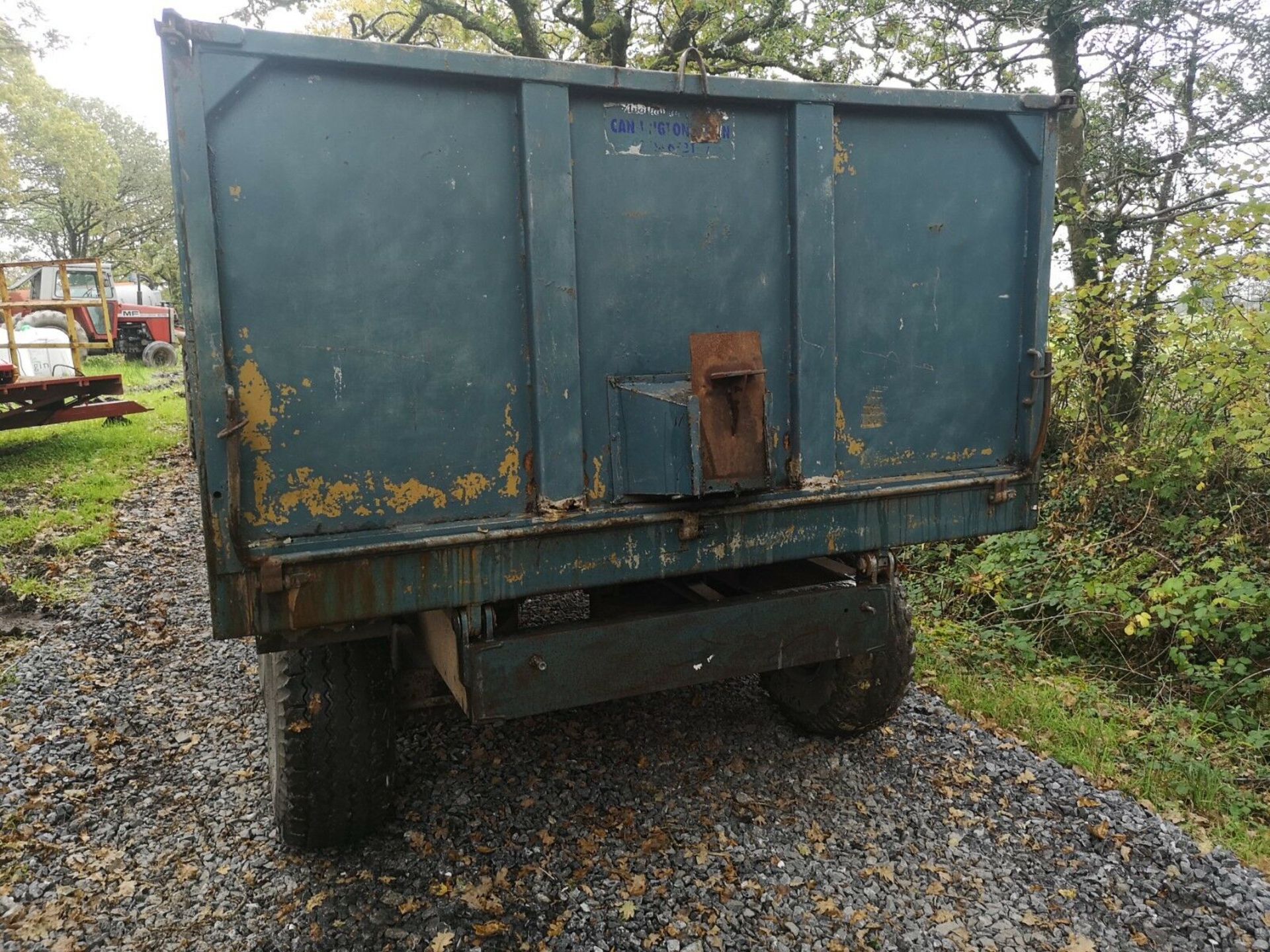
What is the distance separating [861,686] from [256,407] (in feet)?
8.12

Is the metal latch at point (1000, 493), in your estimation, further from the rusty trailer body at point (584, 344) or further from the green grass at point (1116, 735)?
the green grass at point (1116, 735)

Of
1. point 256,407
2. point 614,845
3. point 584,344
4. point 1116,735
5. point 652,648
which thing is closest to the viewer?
point 256,407

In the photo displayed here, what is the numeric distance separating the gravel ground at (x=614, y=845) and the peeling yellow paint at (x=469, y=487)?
1.28 meters

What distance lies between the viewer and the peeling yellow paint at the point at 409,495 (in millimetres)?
2438

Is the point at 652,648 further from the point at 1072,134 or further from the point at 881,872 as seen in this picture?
the point at 1072,134

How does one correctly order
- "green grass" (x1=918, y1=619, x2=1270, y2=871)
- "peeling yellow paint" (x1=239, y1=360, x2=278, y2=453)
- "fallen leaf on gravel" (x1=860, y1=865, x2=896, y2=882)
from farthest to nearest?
"green grass" (x1=918, y1=619, x2=1270, y2=871)
"fallen leaf on gravel" (x1=860, y1=865, x2=896, y2=882)
"peeling yellow paint" (x1=239, y1=360, x2=278, y2=453)

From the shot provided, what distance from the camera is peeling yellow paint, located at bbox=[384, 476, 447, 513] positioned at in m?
2.44

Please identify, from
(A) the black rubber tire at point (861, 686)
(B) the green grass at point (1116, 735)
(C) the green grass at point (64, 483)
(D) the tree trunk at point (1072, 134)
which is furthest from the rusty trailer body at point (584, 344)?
(D) the tree trunk at point (1072, 134)

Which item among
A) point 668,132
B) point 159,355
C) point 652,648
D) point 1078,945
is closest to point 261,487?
point 652,648

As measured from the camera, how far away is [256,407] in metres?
2.26

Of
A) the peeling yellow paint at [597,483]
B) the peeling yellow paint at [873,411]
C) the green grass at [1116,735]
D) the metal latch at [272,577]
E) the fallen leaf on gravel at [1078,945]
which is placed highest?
the peeling yellow paint at [873,411]

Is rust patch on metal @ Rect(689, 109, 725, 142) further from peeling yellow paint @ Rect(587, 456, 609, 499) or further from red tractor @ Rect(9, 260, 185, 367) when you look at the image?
red tractor @ Rect(9, 260, 185, 367)

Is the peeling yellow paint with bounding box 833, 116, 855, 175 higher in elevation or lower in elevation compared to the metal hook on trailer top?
lower

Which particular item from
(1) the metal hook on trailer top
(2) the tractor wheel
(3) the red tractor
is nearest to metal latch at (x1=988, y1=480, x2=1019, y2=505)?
(1) the metal hook on trailer top
